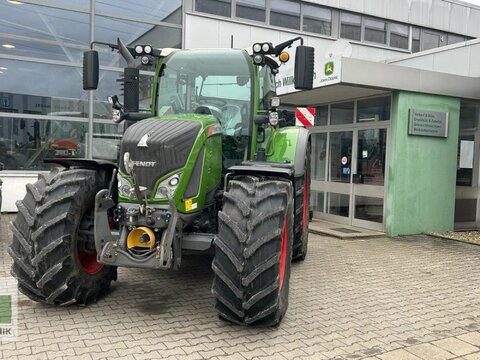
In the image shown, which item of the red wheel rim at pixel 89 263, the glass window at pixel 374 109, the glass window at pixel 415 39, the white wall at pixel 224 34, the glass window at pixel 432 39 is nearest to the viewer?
the red wheel rim at pixel 89 263

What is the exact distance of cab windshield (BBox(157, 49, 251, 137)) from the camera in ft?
17.2

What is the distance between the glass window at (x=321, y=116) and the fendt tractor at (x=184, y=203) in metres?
6.13

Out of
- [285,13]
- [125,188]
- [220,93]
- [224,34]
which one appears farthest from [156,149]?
[285,13]

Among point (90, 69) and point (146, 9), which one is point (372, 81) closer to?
point (90, 69)

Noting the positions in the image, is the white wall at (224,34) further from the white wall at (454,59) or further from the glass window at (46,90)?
the white wall at (454,59)

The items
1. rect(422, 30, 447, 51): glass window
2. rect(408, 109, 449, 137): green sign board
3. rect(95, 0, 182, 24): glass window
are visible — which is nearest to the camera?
rect(408, 109, 449, 137): green sign board

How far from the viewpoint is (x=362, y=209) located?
33.1 ft

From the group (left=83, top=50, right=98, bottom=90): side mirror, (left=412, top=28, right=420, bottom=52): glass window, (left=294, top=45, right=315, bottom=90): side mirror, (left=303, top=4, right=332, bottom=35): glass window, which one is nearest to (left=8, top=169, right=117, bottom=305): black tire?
(left=83, top=50, right=98, bottom=90): side mirror

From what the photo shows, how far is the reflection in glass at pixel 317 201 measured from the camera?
11263 millimetres

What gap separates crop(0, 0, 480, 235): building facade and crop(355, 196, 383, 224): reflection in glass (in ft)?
0.07

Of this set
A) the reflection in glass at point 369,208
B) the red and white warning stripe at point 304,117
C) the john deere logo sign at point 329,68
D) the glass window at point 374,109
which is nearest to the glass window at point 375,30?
the glass window at point 374,109

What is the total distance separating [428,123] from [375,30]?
24.8 feet

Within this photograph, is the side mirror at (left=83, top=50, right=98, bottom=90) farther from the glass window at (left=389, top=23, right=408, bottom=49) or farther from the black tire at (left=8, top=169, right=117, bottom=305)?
the glass window at (left=389, top=23, right=408, bottom=49)

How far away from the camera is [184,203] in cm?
434
